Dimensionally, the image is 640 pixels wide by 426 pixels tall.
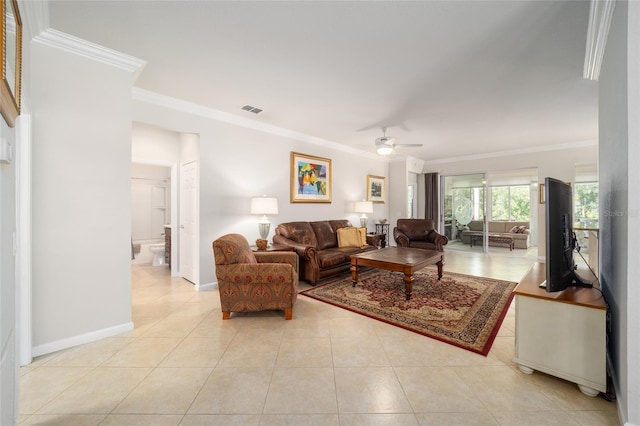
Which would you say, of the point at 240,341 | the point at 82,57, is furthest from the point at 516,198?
the point at 82,57

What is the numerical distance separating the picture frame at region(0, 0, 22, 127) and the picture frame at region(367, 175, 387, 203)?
6.22 metres

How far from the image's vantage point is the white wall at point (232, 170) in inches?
148

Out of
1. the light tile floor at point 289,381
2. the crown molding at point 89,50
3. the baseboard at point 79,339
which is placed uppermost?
the crown molding at point 89,50

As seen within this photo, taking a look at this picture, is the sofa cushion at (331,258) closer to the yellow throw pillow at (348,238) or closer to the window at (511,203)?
the yellow throw pillow at (348,238)

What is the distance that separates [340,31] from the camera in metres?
2.21

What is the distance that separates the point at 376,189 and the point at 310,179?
251cm

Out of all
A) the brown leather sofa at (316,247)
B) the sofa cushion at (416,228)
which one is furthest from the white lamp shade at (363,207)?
the sofa cushion at (416,228)

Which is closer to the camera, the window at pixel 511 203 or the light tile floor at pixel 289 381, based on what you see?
the light tile floor at pixel 289 381

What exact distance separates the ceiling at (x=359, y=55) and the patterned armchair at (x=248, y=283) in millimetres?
1848

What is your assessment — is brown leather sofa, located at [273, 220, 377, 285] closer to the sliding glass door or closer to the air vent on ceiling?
the air vent on ceiling

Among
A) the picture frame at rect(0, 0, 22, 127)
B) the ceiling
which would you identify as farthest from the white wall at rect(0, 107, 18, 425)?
the ceiling

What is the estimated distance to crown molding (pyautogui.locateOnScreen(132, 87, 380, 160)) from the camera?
11.1 feet

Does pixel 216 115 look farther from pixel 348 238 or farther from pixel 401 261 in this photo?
pixel 401 261

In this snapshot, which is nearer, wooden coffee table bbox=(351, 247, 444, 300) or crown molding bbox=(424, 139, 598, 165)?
wooden coffee table bbox=(351, 247, 444, 300)
